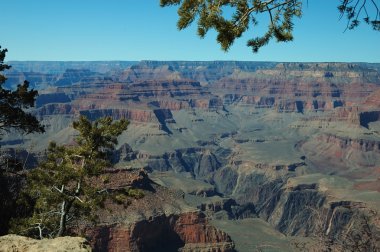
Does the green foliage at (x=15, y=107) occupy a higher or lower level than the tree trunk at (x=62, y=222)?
higher

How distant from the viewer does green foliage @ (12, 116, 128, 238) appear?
21625 mm

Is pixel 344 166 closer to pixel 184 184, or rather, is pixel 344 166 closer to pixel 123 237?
pixel 184 184

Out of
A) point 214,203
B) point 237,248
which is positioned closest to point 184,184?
point 214,203

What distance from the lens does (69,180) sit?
2222cm

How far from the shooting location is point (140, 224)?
58.4 meters

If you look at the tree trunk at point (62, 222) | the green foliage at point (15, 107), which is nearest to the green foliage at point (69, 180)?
the tree trunk at point (62, 222)

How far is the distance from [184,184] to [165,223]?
195 ft

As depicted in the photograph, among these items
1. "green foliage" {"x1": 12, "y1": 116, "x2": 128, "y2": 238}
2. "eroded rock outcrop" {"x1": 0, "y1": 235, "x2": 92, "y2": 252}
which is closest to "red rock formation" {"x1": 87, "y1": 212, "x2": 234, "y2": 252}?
"green foliage" {"x1": 12, "y1": 116, "x2": 128, "y2": 238}

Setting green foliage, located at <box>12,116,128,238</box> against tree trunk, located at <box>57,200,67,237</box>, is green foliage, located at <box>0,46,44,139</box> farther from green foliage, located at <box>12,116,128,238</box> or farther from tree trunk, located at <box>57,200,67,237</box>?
tree trunk, located at <box>57,200,67,237</box>

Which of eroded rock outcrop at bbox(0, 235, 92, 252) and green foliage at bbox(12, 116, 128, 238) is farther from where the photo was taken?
green foliage at bbox(12, 116, 128, 238)

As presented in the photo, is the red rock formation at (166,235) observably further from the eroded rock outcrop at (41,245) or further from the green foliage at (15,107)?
the eroded rock outcrop at (41,245)

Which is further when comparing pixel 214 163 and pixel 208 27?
pixel 214 163

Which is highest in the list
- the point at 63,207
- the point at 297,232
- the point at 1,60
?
the point at 1,60

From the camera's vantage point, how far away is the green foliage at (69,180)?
21625 millimetres
